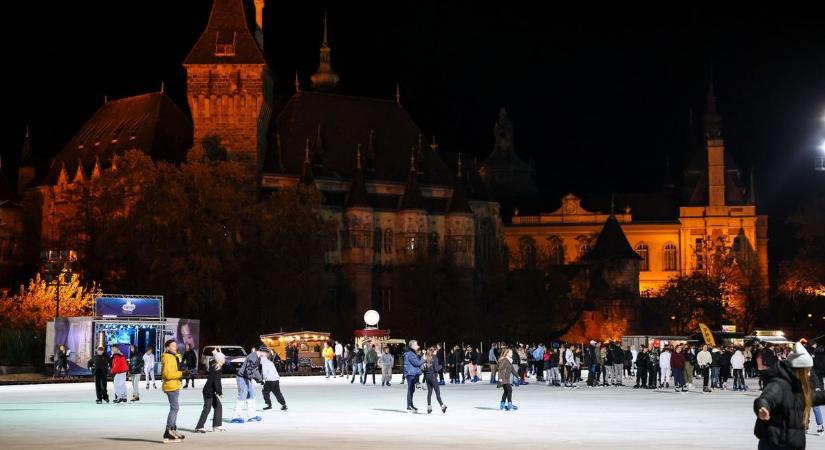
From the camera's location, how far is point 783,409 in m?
14.0

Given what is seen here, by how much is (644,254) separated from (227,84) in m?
64.4

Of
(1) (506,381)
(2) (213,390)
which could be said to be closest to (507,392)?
(1) (506,381)

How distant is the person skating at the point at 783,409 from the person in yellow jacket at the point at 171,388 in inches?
473

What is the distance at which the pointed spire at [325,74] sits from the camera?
150m

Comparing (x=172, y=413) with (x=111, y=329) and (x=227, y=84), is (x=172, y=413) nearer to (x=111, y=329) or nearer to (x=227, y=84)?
(x=111, y=329)

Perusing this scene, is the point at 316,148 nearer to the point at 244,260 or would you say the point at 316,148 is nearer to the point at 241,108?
the point at 241,108

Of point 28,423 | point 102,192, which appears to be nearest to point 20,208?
point 102,192

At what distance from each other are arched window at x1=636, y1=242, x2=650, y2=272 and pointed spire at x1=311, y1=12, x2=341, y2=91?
128 ft

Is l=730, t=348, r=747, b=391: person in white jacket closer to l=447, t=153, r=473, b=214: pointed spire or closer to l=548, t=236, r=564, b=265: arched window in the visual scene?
l=447, t=153, r=473, b=214: pointed spire

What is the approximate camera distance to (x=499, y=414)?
103 ft

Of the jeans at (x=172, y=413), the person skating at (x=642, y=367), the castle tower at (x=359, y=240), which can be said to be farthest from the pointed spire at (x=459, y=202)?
the jeans at (x=172, y=413)

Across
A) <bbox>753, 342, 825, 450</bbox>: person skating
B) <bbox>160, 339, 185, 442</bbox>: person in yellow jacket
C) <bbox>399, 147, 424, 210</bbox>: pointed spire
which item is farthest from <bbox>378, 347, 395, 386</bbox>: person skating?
<bbox>399, 147, 424, 210</bbox>: pointed spire

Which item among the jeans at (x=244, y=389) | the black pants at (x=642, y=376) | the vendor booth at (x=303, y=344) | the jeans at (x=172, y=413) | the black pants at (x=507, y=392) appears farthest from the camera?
the vendor booth at (x=303, y=344)

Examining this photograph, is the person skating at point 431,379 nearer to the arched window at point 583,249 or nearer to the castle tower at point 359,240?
the castle tower at point 359,240
